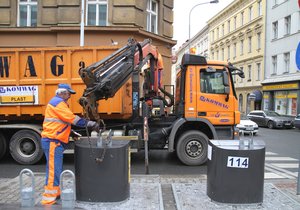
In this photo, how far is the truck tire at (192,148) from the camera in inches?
381

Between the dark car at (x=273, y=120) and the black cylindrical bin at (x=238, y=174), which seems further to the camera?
the dark car at (x=273, y=120)

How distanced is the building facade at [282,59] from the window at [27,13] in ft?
73.8

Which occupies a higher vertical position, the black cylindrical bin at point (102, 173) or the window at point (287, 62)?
the window at point (287, 62)

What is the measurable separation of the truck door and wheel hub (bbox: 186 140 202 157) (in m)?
0.72

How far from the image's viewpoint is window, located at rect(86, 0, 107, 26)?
1777cm

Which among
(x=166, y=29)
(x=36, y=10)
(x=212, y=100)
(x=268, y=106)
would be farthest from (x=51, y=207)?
(x=268, y=106)

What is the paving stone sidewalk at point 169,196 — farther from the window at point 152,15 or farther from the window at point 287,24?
the window at point 287,24

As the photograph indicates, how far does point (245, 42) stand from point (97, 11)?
1256 inches

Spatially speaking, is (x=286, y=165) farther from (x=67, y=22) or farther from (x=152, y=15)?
(x=67, y=22)

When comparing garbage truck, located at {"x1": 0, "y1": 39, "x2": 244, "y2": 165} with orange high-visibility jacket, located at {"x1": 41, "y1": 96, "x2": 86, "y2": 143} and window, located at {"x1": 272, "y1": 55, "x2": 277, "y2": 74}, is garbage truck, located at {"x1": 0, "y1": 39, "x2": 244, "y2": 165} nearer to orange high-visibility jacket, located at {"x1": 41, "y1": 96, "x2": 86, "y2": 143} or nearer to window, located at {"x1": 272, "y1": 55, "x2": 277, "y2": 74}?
orange high-visibility jacket, located at {"x1": 41, "y1": 96, "x2": 86, "y2": 143}

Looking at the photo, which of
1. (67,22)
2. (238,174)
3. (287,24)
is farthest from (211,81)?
(287,24)

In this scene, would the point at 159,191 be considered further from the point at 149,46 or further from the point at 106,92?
the point at 149,46

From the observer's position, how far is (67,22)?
56.9ft

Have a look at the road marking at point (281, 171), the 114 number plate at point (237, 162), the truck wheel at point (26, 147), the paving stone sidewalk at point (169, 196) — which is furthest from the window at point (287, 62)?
the 114 number plate at point (237, 162)
